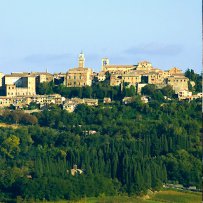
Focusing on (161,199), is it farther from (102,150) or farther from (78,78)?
(78,78)

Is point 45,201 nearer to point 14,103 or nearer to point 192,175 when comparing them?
point 192,175

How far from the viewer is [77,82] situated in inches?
2438

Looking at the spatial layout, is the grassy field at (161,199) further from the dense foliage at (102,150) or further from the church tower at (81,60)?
the church tower at (81,60)

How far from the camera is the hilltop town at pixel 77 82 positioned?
5935 centimetres

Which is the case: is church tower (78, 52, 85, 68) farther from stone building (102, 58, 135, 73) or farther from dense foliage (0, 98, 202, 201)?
dense foliage (0, 98, 202, 201)

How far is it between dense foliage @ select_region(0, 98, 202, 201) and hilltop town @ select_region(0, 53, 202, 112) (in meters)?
2.73

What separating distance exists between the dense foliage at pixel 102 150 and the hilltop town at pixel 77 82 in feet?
8.96

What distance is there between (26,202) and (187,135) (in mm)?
12146

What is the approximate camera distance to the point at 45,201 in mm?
40125

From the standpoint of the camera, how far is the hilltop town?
5935cm

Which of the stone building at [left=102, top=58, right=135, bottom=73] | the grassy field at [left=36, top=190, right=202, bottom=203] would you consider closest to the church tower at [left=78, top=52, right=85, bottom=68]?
the stone building at [left=102, top=58, right=135, bottom=73]

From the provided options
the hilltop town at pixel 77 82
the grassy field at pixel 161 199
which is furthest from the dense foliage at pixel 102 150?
the hilltop town at pixel 77 82

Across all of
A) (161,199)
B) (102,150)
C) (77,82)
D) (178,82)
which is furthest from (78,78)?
(161,199)

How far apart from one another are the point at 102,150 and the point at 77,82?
618 inches
